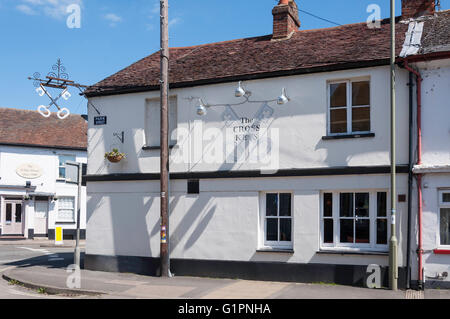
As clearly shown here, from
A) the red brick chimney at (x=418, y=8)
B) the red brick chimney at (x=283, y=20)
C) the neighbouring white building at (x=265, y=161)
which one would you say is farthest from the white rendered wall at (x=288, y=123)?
the red brick chimney at (x=418, y=8)

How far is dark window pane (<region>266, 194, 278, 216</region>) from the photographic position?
13398mm

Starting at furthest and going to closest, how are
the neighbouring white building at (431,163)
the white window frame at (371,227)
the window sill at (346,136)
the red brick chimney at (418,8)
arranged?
1. the red brick chimney at (418,8)
2. the window sill at (346,136)
3. the white window frame at (371,227)
4. the neighbouring white building at (431,163)

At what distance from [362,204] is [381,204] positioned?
0.45 m

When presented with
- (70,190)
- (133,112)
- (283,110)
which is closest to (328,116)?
(283,110)

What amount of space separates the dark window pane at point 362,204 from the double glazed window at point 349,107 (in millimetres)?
1571

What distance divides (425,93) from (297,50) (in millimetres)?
3910

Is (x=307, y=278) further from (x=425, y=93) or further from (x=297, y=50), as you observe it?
(x=297, y=50)

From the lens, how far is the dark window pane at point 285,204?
1326 cm

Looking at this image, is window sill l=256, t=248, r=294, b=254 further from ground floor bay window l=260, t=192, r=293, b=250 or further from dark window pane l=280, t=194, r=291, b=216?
dark window pane l=280, t=194, r=291, b=216

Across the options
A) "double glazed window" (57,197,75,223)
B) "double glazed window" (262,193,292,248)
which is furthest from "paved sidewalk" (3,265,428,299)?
"double glazed window" (57,197,75,223)

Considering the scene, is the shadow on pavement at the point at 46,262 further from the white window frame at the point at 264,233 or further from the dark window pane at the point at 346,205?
the dark window pane at the point at 346,205

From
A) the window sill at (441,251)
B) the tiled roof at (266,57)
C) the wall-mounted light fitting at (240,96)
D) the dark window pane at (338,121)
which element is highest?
the tiled roof at (266,57)

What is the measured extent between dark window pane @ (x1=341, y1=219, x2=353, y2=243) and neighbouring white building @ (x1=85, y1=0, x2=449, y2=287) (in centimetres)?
2
